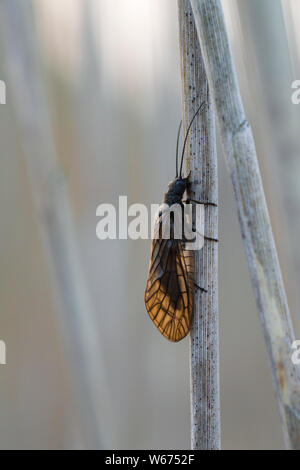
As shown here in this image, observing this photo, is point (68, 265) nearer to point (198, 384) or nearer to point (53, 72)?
point (198, 384)

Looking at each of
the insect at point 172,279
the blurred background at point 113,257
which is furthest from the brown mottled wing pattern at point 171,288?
the blurred background at point 113,257

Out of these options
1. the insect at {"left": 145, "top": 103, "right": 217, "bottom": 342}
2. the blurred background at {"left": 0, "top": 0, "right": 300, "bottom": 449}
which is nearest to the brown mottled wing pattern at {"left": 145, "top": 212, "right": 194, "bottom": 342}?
the insect at {"left": 145, "top": 103, "right": 217, "bottom": 342}

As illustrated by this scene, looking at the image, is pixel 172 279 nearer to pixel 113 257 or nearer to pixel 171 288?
pixel 171 288

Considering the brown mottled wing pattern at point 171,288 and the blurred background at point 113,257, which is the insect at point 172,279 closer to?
the brown mottled wing pattern at point 171,288

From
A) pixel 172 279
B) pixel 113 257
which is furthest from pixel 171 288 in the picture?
pixel 113 257

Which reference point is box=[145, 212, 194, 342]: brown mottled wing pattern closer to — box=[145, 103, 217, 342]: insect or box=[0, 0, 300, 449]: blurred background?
box=[145, 103, 217, 342]: insect

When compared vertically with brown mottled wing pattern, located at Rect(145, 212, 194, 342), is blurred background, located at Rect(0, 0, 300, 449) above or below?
above
